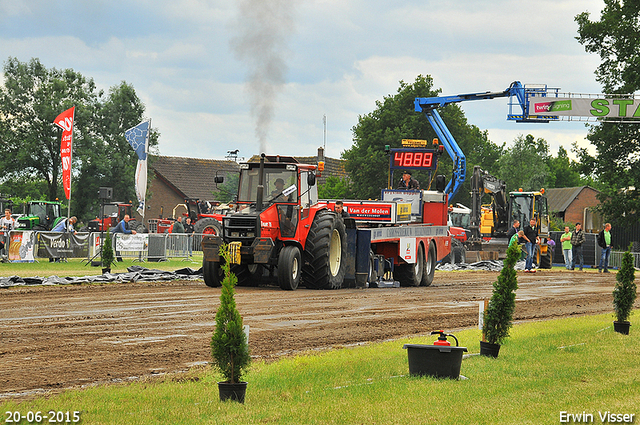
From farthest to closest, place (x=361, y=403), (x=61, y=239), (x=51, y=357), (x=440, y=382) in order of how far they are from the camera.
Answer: (x=61, y=239)
(x=51, y=357)
(x=440, y=382)
(x=361, y=403)

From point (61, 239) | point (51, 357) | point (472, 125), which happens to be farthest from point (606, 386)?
point (472, 125)

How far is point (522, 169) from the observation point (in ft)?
290

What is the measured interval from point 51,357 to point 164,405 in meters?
Result: 2.91

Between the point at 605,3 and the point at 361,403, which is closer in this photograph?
the point at 361,403

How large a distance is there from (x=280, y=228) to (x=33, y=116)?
39766 mm

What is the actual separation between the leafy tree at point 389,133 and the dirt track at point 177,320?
36723 millimetres

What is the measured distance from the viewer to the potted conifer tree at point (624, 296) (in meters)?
11.8

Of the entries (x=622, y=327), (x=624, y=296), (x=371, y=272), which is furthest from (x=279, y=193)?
(x=622, y=327)

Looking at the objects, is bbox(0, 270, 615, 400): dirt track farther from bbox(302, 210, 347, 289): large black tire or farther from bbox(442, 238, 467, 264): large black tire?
bbox(442, 238, 467, 264): large black tire

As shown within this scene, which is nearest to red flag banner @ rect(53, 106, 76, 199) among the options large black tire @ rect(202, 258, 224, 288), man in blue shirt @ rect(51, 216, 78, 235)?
man in blue shirt @ rect(51, 216, 78, 235)

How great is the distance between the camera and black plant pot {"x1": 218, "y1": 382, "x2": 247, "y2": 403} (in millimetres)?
6336

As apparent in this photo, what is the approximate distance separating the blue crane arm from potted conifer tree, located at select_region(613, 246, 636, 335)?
1885 cm

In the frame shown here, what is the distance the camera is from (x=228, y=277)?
244 inches

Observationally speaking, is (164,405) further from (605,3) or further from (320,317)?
(605,3)
